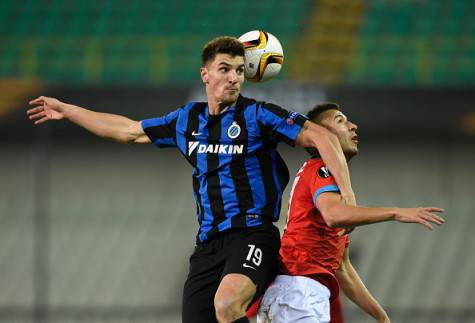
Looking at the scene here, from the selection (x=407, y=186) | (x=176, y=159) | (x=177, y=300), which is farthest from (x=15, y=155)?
(x=407, y=186)

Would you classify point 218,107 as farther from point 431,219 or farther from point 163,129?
point 431,219

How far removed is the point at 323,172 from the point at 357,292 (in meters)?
0.90

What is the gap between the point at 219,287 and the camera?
471cm

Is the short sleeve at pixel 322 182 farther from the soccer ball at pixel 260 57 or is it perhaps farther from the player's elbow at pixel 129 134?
the player's elbow at pixel 129 134

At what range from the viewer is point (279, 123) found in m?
4.87

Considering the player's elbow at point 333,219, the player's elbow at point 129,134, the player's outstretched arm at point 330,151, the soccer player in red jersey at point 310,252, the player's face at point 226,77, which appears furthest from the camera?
the player's elbow at point 129,134

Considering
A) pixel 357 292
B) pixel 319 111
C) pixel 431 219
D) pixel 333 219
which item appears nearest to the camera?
pixel 431 219

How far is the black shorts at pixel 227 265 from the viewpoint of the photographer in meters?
4.79

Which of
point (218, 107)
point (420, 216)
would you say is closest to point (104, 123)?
point (218, 107)

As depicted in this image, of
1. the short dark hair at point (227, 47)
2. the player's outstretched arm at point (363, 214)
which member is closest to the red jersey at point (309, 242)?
the player's outstretched arm at point (363, 214)

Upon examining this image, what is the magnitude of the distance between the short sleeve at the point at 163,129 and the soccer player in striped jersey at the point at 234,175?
0.10 meters

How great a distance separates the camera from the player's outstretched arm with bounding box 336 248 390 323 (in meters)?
5.27

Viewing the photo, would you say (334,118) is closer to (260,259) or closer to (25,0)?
(260,259)

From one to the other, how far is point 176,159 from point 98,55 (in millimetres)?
2304
